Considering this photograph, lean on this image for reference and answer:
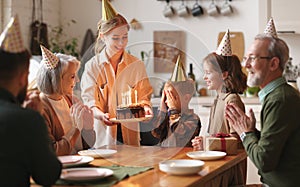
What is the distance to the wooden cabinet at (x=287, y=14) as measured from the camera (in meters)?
5.17

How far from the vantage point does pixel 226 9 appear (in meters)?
5.62

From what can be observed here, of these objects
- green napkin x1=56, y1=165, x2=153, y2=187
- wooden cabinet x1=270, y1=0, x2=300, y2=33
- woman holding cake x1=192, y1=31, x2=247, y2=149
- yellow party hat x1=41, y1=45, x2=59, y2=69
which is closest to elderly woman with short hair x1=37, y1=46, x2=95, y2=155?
yellow party hat x1=41, y1=45, x2=59, y2=69

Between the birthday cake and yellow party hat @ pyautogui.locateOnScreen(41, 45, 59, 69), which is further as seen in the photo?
the birthday cake

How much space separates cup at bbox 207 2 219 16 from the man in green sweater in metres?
3.10

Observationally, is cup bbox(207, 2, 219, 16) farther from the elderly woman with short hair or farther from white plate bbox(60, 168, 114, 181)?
white plate bbox(60, 168, 114, 181)

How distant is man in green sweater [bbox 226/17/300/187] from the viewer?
2.41 metres

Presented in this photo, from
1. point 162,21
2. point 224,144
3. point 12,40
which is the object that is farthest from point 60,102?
point 162,21

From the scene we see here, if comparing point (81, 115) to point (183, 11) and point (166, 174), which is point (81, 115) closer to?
point (166, 174)

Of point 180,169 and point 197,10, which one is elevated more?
point 197,10

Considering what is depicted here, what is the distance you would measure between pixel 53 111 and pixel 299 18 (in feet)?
10.3

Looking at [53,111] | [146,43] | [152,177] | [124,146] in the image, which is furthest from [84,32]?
[152,177]

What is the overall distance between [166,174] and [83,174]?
1.31 feet

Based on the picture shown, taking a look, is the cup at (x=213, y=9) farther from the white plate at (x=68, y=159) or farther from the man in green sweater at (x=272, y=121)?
the white plate at (x=68, y=159)

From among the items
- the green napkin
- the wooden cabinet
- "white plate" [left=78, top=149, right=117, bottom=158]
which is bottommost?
the green napkin
